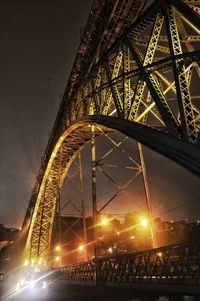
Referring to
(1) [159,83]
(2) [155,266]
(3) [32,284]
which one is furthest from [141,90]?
(3) [32,284]

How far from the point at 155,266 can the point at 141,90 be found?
5.09 meters

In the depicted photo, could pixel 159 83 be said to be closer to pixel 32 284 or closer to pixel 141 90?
pixel 141 90

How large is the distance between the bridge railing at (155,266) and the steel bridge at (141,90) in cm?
2

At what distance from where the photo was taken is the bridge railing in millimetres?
7384

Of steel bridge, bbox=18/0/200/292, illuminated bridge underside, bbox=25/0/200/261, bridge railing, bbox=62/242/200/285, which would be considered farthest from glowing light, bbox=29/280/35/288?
illuminated bridge underside, bbox=25/0/200/261

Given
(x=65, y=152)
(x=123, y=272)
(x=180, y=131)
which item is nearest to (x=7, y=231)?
(x=65, y=152)

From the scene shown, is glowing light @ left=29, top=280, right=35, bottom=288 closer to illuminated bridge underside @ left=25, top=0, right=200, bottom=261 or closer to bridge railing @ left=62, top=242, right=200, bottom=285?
bridge railing @ left=62, top=242, right=200, bottom=285

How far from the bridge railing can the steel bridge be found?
2cm

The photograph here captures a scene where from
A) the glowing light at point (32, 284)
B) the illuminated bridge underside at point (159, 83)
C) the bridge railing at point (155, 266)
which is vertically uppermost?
the illuminated bridge underside at point (159, 83)

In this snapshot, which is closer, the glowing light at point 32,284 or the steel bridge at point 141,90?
the steel bridge at point 141,90

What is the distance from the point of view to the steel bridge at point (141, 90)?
523cm

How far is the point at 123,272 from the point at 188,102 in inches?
260

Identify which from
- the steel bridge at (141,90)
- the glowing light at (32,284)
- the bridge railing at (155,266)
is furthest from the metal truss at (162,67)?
the glowing light at (32,284)

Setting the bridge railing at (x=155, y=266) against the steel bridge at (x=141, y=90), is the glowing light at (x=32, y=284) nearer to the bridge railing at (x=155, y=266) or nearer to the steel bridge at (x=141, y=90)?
the steel bridge at (x=141, y=90)
